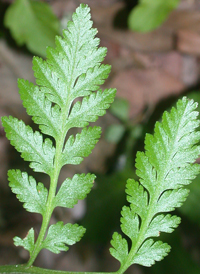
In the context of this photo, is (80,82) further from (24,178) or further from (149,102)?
(149,102)

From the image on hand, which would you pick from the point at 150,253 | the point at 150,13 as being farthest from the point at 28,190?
the point at 150,13

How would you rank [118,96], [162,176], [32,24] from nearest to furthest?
[162,176], [32,24], [118,96]

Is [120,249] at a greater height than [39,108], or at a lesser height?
lesser

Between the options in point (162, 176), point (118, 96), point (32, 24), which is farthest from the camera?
point (118, 96)

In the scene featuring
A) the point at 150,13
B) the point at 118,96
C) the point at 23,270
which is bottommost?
the point at 23,270

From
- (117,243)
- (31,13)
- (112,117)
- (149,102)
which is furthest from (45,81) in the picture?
(149,102)

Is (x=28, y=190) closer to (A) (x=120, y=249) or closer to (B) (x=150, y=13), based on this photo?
(A) (x=120, y=249)

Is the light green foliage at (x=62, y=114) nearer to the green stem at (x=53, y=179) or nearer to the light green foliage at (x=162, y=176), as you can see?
the green stem at (x=53, y=179)
